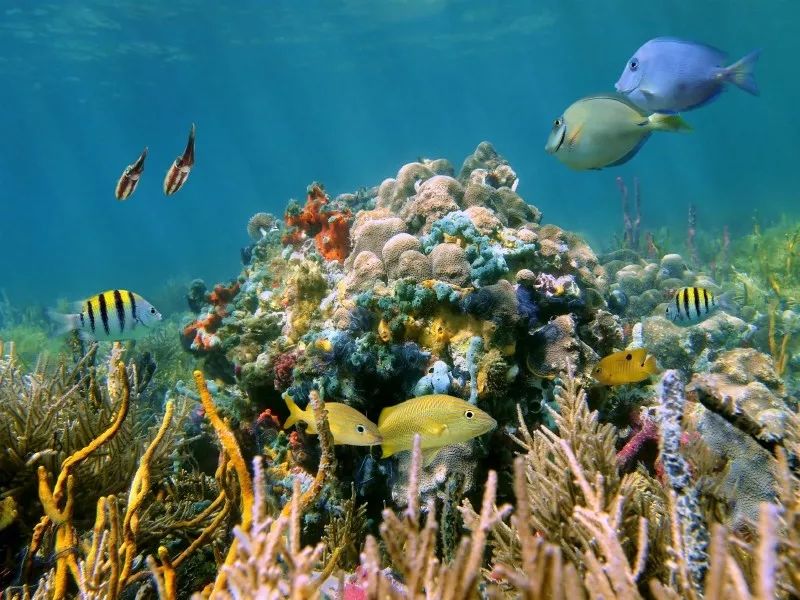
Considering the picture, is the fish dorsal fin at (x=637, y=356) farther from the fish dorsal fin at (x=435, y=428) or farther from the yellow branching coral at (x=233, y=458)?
the yellow branching coral at (x=233, y=458)

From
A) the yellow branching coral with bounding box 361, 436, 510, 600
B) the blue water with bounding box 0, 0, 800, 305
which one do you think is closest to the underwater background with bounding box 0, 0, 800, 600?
the yellow branching coral with bounding box 361, 436, 510, 600

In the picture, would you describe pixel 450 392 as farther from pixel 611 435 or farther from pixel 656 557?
pixel 656 557

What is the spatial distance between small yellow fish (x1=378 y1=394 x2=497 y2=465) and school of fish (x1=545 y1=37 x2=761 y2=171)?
6.25ft

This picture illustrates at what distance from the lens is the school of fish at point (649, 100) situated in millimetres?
3031

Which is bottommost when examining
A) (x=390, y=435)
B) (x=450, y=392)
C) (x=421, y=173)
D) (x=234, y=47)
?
(x=390, y=435)

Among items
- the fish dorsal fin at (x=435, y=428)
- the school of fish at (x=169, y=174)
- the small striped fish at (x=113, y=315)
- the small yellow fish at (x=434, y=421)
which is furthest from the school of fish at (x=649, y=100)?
the small striped fish at (x=113, y=315)

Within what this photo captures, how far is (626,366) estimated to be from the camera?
3.44m

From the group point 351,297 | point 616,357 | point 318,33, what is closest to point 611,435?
point 616,357

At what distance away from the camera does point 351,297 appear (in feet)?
16.0

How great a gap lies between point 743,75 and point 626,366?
1997 millimetres

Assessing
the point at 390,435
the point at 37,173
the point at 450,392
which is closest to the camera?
the point at 390,435

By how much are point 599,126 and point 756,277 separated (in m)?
12.0

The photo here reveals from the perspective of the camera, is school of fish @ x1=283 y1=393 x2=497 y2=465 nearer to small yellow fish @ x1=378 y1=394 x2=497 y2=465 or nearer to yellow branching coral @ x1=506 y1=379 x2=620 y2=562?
small yellow fish @ x1=378 y1=394 x2=497 y2=465

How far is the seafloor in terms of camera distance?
1395mm
